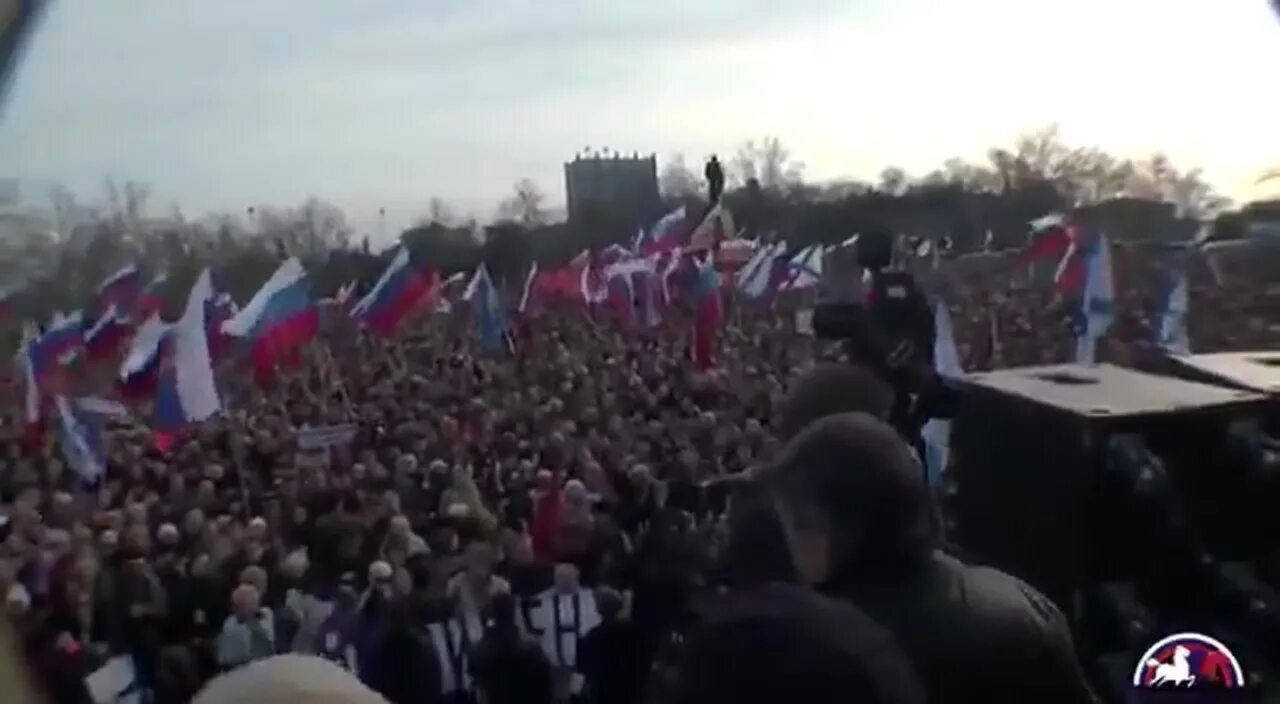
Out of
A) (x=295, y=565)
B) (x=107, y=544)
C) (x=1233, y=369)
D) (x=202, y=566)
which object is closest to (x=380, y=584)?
(x=295, y=565)

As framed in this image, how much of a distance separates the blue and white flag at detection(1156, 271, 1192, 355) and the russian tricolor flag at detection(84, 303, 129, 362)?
128 cm

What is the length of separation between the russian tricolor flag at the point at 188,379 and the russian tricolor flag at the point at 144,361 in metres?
0.01

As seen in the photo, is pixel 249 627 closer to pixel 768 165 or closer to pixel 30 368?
pixel 30 368

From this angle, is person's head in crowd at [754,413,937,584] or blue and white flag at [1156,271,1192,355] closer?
person's head in crowd at [754,413,937,584]

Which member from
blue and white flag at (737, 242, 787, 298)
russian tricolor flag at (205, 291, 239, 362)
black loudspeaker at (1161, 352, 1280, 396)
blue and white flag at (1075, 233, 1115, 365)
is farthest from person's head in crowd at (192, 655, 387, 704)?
black loudspeaker at (1161, 352, 1280, 396)

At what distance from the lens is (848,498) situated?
1.99 m

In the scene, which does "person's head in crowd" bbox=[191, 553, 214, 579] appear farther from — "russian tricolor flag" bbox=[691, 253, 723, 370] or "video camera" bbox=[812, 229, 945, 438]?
"video camera" bbox=[812, 229, 945, 438]

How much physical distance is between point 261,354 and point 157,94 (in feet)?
1.11

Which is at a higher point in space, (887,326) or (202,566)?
(887,326)

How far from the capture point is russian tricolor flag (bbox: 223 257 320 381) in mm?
2021

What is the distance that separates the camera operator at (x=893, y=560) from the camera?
199 cm

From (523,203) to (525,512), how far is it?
38cm

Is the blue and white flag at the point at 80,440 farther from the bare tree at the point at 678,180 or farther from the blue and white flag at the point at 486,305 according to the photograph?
the bare tree at the point at 678,180

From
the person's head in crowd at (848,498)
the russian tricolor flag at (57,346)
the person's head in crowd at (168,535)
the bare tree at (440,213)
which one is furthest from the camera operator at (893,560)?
the russian tricolor flag at (57,346)
